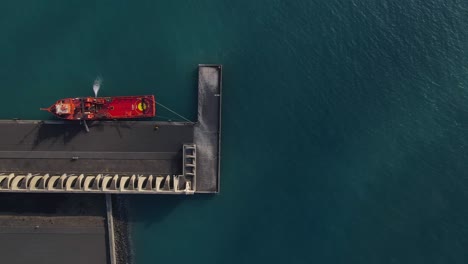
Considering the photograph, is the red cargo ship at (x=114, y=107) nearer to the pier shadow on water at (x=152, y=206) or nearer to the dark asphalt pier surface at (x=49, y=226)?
the dark asphalt pier surface at (x=49, y=226)

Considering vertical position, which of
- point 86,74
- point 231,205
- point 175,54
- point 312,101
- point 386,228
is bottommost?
point 386,228

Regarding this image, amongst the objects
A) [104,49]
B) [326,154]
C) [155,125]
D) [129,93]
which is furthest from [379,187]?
[104,49]

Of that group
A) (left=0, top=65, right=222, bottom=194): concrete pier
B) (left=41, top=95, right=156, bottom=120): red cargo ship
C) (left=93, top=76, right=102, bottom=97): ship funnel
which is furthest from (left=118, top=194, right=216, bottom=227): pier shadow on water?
(left=93, top=76, right=102, bottom=97): ship funnel

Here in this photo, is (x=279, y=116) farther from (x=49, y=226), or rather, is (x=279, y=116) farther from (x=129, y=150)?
(x=49, y=226)

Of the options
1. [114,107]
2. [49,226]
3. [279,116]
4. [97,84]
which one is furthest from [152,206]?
[279,116]

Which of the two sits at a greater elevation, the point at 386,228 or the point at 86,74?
the point at 86,74

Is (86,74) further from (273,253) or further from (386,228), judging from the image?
(386,228)

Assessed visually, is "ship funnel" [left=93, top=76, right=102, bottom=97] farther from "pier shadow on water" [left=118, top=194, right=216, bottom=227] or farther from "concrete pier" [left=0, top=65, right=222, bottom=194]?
"pier shadow on water" [left=118, top=194, right=216, bottom=227]
